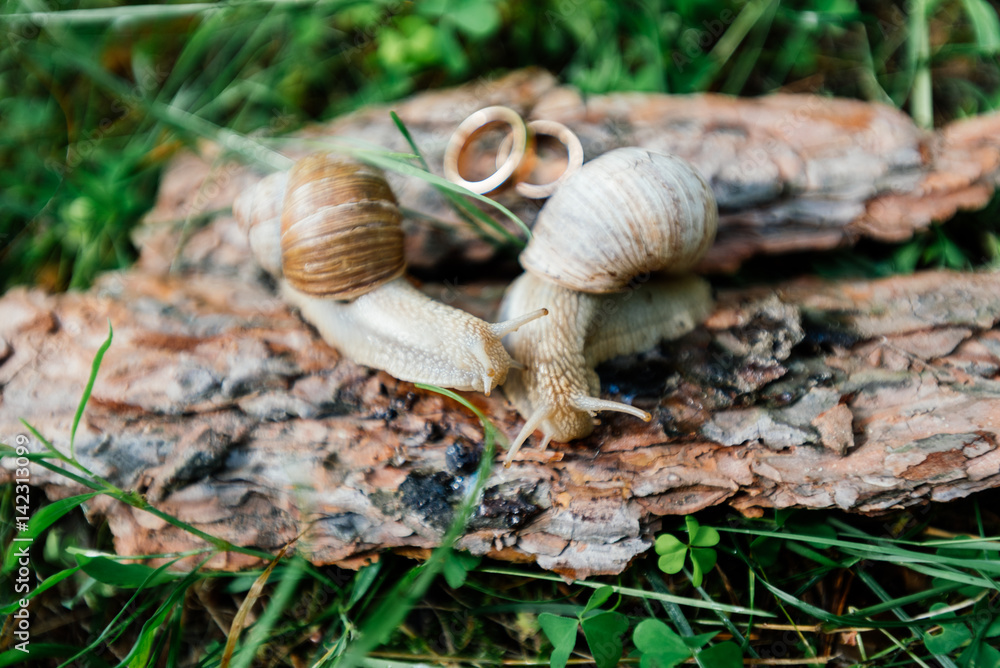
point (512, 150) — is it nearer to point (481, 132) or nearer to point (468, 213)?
point (481, 132)

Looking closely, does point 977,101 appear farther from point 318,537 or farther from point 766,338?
point 318,537

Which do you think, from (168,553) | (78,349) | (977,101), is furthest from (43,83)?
(977,101)

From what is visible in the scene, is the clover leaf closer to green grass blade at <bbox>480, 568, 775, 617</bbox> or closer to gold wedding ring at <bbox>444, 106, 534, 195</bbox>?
green grass blade at <bbox>480, 568, 775, 617</bbox>

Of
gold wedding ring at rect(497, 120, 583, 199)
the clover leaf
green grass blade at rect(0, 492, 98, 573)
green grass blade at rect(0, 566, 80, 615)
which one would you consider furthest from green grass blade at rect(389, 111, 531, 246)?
green grass blade at rect(0, 566, 80, 615)

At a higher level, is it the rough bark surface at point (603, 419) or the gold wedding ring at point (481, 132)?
the gold wedding ring at point (481, 132)

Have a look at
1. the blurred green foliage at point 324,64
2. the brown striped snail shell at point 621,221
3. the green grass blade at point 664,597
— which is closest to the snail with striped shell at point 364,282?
the brown striped snail shell at point 621,221

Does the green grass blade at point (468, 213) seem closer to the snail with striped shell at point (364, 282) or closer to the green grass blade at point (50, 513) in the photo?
the snail with striped shell at point (364, 282)
